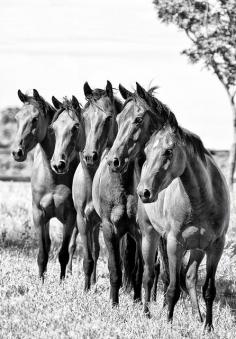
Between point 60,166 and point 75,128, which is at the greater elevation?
point 75,128

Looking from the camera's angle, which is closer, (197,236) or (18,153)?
(197,236)

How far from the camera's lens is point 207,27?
26.6 meters

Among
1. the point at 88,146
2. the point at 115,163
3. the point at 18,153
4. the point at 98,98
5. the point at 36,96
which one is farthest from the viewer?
the point at 36,96

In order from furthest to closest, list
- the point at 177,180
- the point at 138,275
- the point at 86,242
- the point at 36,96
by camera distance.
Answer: the point at 36,96
the point at 86,242
the point at 138,275
the point at 177,180

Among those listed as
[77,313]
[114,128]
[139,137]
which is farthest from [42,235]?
[139,137]

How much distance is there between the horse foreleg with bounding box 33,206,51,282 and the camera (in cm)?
971

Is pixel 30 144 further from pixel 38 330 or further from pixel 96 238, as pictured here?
pixel 38 330

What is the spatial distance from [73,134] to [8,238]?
20.9 feet

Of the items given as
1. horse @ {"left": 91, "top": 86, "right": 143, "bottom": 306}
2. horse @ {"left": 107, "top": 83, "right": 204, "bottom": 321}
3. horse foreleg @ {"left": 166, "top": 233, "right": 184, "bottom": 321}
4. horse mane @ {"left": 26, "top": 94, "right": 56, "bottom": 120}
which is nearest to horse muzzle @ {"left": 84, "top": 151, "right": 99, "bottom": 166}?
horse @ {"left": 91, "top": 86, "right": 143, "bottom": 306}

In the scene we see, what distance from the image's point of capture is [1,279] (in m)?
8.88

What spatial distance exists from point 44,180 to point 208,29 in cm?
1853

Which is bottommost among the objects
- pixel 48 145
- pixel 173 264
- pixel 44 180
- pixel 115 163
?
pixel 173 264

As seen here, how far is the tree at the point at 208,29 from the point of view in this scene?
26.4 meters

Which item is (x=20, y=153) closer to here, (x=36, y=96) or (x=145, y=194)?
(x=36, y=96)
